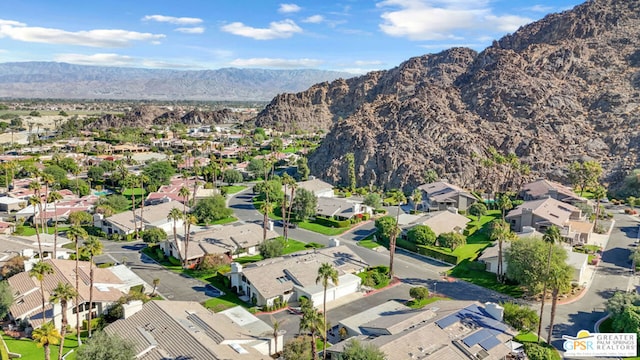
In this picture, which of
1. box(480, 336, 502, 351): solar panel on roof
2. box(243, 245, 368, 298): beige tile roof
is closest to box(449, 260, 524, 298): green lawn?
box(243, 245, 368, 298): beige tile roof

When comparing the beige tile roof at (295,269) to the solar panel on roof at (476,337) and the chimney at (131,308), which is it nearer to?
the chimney at (131,308)

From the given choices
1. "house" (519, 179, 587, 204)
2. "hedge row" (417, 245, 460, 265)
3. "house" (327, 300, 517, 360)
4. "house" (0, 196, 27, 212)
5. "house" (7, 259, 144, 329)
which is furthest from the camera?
"house" (519, 179, 587, 204)

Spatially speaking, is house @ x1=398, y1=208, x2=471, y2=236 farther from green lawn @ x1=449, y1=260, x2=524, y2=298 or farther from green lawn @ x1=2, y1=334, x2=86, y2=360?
green lawn @ x1=2, y1=334, x2=86, y2=360

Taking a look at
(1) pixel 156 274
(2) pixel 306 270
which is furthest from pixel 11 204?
(2) pixel 306 270

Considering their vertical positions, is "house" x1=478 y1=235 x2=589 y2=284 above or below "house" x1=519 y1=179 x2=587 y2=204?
below

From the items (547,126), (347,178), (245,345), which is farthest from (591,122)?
(245,345)

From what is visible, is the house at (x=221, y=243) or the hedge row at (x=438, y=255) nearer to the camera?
the house at (x=221, y=243)

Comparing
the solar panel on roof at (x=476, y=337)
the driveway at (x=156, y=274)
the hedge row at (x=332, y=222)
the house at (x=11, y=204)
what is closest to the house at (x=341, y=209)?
the hedge row at (x=332, y=222)
